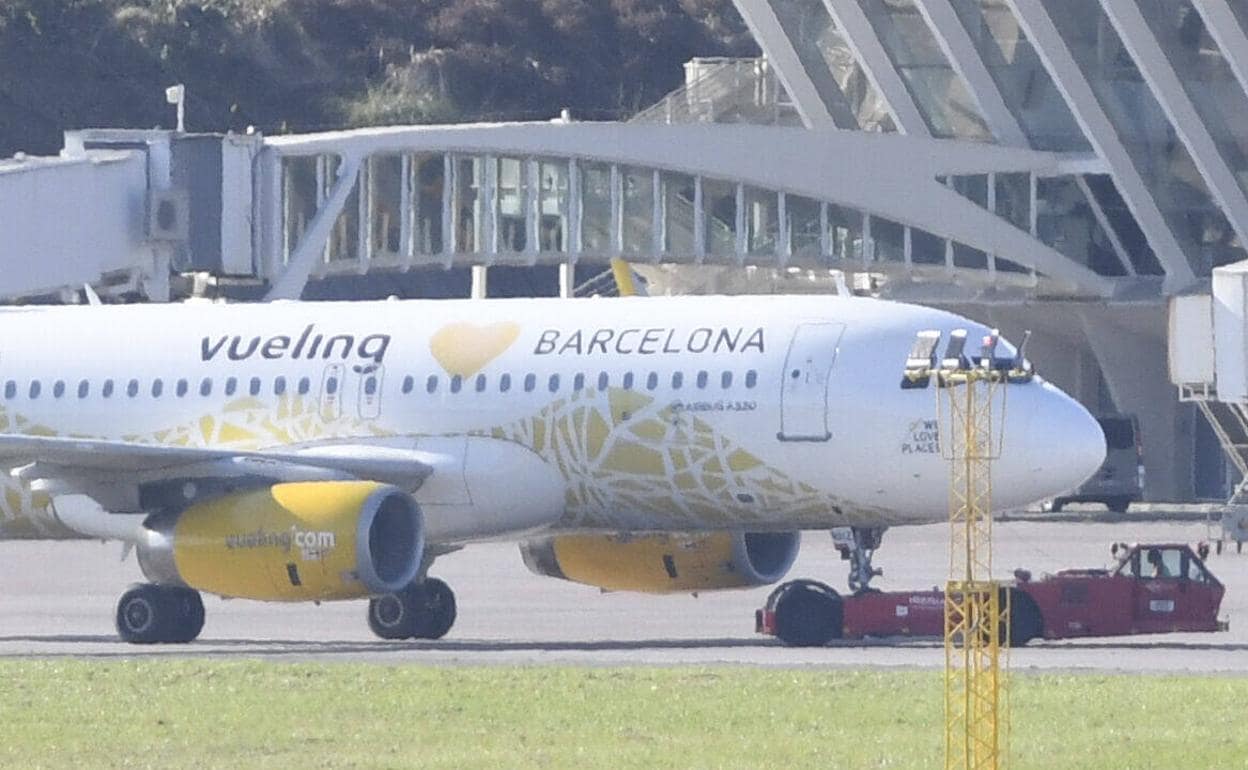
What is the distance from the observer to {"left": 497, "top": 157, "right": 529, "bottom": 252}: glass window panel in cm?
6781

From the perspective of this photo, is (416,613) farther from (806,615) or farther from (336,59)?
(336,59)

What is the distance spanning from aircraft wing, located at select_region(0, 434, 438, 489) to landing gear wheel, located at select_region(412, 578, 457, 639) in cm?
178

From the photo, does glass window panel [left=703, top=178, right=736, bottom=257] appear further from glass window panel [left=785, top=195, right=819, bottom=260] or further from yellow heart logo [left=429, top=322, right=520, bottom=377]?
yellow heart logo [left=429, top=322, right=520, bottom=377]

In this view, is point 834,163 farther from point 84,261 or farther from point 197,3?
point 197,3

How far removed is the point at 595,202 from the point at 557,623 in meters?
29.6

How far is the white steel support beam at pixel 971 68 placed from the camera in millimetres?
68125

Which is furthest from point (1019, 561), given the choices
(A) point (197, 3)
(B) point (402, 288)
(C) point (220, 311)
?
(A) point (197, 3)

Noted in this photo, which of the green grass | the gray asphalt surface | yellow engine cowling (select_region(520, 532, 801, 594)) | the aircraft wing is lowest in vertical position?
the gray asphalt surface

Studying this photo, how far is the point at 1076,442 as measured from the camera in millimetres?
33844

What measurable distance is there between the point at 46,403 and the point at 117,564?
16503mm

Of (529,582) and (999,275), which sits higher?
(999,275)

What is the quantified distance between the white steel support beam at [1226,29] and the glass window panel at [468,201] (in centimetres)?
1476

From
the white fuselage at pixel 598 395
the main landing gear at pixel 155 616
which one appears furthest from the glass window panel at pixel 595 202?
the main landing gear at pixel 155 616

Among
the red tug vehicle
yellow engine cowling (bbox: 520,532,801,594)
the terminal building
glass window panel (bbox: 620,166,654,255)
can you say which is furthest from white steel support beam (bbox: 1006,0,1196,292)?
the red tug vehicle
